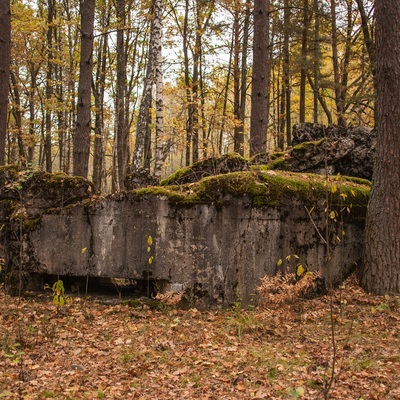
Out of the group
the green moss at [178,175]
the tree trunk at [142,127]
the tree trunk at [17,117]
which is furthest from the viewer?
the tree trunk at [17,117]

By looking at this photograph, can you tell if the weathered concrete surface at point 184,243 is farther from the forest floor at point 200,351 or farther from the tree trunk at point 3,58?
the tree trunk at point 3,58

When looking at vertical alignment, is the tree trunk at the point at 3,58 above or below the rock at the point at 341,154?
above

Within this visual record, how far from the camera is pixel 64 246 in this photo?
7.25m

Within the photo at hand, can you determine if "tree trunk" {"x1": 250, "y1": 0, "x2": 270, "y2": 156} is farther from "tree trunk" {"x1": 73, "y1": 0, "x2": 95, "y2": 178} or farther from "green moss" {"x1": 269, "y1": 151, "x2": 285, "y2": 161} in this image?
"tree trunk" {"x1": 73, "y1": 0, "x2": 95, "y2": 178}

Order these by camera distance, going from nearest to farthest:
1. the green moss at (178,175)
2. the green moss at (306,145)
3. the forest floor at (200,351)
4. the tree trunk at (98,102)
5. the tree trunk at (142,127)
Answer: the forest floor at (200,351)
the green moss at (178,175)
the green moss at (306,145)
the tree trunk at (142,127)
the tree trunk at (98,102)

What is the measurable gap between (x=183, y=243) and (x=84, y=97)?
566 centimetres

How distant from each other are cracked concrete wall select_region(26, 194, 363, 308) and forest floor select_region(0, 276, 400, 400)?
50cm

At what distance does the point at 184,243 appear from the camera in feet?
22.3

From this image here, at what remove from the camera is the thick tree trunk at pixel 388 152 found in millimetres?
6434

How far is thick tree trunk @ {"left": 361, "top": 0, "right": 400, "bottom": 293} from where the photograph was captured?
21.1 ft

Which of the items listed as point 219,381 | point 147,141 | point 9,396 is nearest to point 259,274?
point 219,381

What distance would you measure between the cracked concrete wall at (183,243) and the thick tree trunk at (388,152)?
0.91 m

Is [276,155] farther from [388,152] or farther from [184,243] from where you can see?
[184,243]

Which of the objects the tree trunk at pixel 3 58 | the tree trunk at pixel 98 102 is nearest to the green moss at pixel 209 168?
the tree trunk at pixel 3 58
